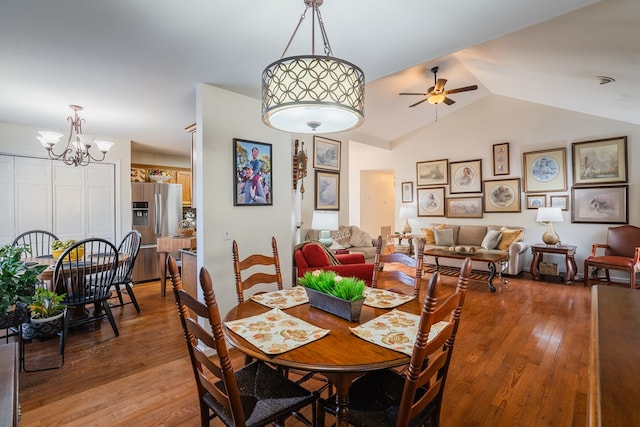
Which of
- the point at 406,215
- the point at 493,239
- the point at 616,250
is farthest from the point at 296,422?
the point at 406,215

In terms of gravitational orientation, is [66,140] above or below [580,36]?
below

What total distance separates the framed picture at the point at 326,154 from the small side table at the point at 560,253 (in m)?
3.87

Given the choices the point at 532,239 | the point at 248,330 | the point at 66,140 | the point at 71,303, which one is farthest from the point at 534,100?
the point at 66,140

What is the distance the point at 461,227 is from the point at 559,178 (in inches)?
73.9

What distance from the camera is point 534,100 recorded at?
559 centimetres

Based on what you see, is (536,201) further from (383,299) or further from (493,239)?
(383,299)

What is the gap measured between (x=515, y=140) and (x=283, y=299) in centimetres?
614

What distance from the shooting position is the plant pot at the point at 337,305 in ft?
4.84

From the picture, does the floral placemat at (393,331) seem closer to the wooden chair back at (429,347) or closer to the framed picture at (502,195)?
the wooden chair back at (429,347)

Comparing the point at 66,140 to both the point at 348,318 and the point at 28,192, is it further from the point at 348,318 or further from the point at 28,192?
the point at 348,318

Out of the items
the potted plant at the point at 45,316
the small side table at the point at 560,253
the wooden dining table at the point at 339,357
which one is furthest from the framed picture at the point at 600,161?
the potted plant at the point at 45,316

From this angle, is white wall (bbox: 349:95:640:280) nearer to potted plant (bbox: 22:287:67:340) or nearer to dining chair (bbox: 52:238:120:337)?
dining chair (bbox: 52:238:120:337)

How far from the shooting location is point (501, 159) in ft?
20.0

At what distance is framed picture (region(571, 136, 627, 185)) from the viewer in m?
4.91
